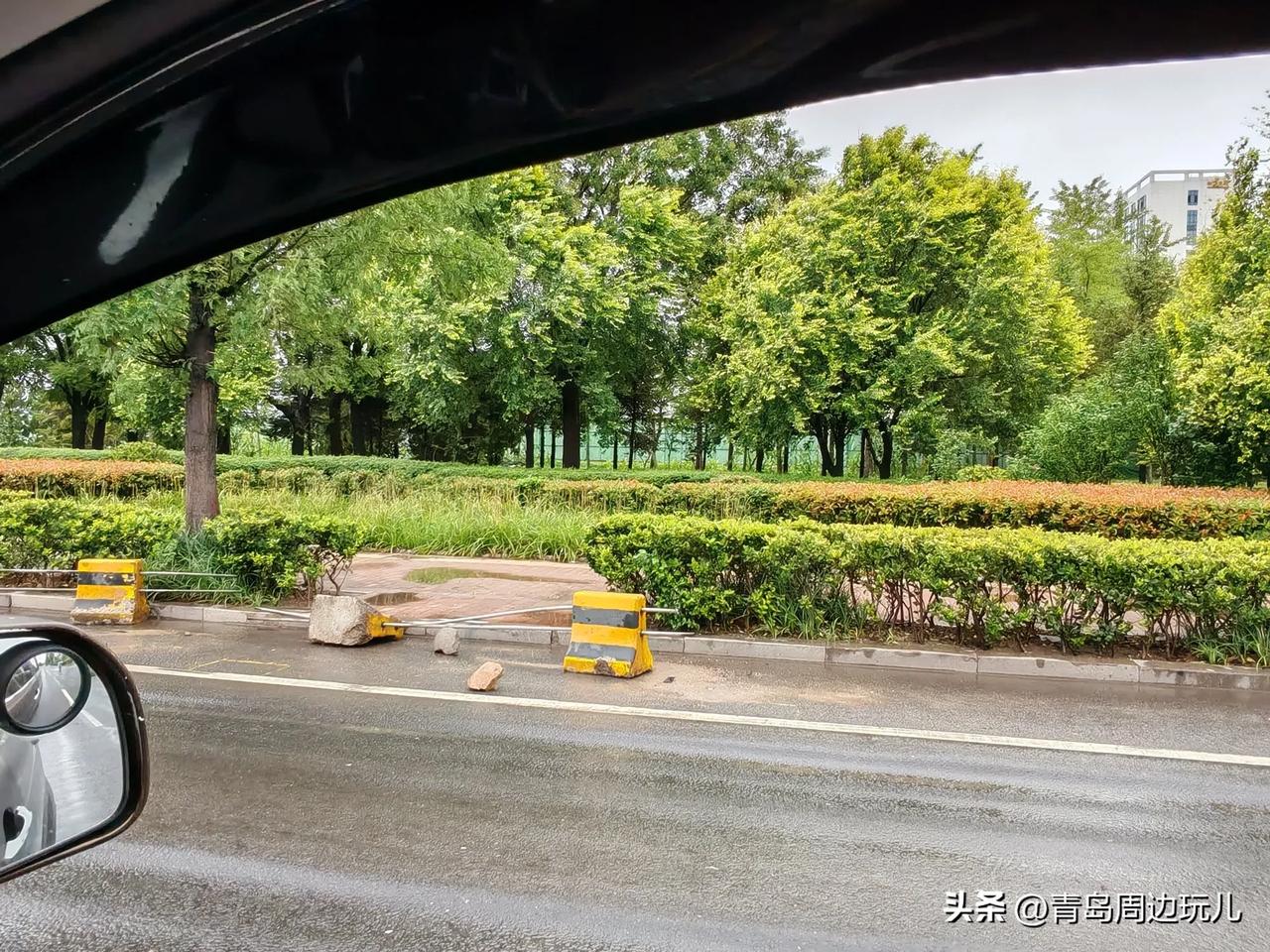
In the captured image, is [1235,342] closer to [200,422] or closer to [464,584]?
[464,584]

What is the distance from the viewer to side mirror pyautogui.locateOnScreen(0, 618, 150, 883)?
132 centimetres

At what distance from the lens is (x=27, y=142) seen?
89 cm

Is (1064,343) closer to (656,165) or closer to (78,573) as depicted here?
(656,165)

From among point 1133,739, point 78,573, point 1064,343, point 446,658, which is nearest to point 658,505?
point 446,658

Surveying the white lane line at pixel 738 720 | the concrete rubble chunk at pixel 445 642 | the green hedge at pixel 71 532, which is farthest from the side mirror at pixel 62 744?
the green hedge at pixel 71 532

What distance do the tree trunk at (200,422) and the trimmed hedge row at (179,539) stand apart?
1.14 feet

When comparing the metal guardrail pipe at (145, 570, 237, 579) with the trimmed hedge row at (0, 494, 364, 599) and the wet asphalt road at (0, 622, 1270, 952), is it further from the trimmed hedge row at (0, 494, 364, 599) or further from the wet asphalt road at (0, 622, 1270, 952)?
the wet asphalt road at (0, 622, 1270, 952)

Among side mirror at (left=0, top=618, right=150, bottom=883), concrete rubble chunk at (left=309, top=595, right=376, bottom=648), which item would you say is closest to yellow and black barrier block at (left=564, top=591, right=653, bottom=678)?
concrete rubble chunk at (left=309, top=595, right=376, bottom=648)

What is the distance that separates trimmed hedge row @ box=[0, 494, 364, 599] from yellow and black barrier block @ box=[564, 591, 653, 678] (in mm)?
3786

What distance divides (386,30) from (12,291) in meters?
0.61

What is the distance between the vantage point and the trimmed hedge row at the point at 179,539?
29.8 feet

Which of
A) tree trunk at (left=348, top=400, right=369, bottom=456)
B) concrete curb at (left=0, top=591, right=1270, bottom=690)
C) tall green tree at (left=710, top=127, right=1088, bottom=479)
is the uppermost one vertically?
tall green tree at (left=710, top=127, right=1088, bottom=479)

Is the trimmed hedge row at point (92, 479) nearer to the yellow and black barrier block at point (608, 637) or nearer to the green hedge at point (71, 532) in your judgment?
the green hedge at point (71, 532)

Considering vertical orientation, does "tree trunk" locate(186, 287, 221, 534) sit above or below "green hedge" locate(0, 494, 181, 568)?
above
